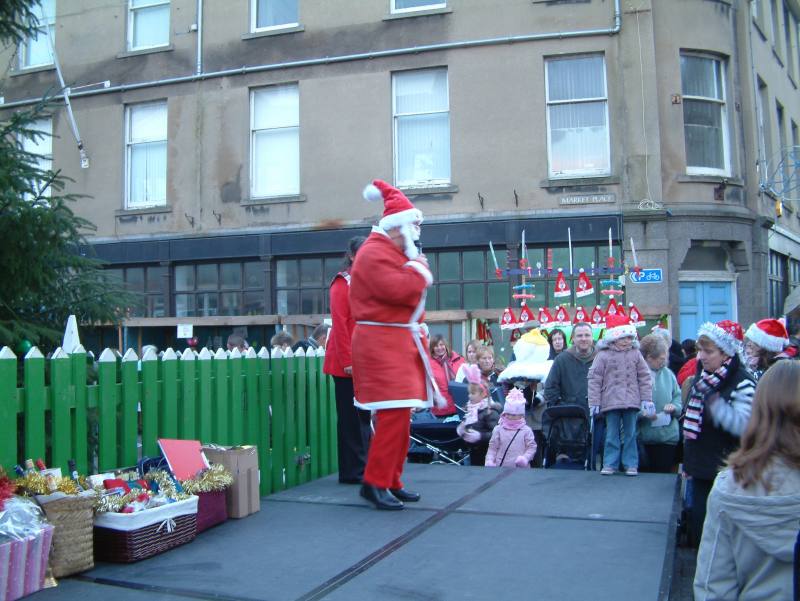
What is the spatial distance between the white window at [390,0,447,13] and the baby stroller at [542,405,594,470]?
11.4 m

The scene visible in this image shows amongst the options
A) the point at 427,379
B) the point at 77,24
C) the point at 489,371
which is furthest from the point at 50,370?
the point at 77,24

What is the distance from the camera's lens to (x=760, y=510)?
8.63 ft

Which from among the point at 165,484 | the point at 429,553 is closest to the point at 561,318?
the point at 429,553

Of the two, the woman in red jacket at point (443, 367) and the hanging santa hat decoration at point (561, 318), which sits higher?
the hanging santa hat decoration at point (561, 318)

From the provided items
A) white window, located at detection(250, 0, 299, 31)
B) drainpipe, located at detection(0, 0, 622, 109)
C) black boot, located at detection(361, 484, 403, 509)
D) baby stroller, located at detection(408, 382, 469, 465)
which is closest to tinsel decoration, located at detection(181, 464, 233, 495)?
black boot, located at detection(361, 484, 403, 509)

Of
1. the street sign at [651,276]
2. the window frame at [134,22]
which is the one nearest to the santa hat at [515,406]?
the street sign at [651,276]

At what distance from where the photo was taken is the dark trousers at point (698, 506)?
4.66 meters

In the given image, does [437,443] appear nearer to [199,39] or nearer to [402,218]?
[402,218]

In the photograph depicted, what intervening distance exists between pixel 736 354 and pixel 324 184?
13.1 metres

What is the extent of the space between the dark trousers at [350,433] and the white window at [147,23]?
14.6 m

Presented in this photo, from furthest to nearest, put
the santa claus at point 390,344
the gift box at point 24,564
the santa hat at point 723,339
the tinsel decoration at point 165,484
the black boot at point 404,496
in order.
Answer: the black boot at point 404,496
the santa claus at point 390,344
the santa hat at point 723,339
the tinsel decoration at point 165,484
the gift box at point 24,564

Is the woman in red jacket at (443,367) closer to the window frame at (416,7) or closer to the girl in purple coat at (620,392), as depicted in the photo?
the girl in purple coat at (620,392)

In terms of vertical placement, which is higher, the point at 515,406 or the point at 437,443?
the point at 515,406

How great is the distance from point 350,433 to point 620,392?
2.43 metres
